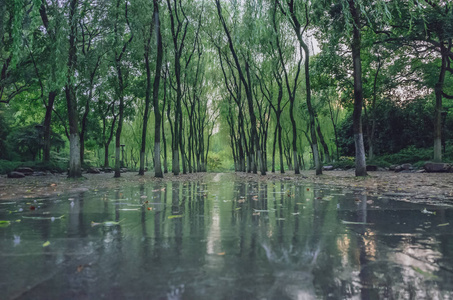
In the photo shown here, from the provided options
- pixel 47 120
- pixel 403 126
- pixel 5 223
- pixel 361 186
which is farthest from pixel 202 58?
pixel 5 223

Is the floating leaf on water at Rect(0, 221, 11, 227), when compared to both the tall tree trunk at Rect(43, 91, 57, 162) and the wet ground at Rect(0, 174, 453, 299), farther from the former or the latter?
the tall tree trunk at Rect(43, 91, 57, 162)

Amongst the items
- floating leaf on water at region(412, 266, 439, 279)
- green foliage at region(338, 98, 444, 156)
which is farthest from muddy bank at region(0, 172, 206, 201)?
green foliage at region(338, 98, 444, 156)

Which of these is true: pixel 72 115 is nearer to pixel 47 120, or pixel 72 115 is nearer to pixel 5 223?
pixel 47 120

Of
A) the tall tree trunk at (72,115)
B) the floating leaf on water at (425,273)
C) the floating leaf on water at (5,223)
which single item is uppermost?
the tall tree trunk at (72,115)

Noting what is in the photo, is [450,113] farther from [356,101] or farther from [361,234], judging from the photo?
[361,234]

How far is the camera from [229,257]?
6.89 feet

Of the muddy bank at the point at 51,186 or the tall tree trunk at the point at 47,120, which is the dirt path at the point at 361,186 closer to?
the muddy bank at the point at 51,186

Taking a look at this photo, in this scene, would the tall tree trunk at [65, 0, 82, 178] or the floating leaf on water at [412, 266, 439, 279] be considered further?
the tall tree trunk at [65, 0, 82, 178]

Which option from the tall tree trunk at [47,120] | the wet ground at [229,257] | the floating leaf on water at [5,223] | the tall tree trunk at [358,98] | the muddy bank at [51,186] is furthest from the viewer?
the tall tree trunk at [47,120]

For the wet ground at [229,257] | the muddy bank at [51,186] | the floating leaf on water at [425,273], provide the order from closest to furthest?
the wet ground at [229,257]
the floating leaf on water at [425,273]
the muddy bank at [51,186]

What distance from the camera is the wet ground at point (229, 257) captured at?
1.54 meters

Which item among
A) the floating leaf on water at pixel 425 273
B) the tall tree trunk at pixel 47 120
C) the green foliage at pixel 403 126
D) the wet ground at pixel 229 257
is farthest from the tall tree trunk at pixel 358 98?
the tall tree trunk at pixel 47 120

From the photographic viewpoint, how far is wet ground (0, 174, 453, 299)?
154cm

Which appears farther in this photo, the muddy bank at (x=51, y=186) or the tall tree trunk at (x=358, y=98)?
the tall tree trunk at (x=358, y=98)
